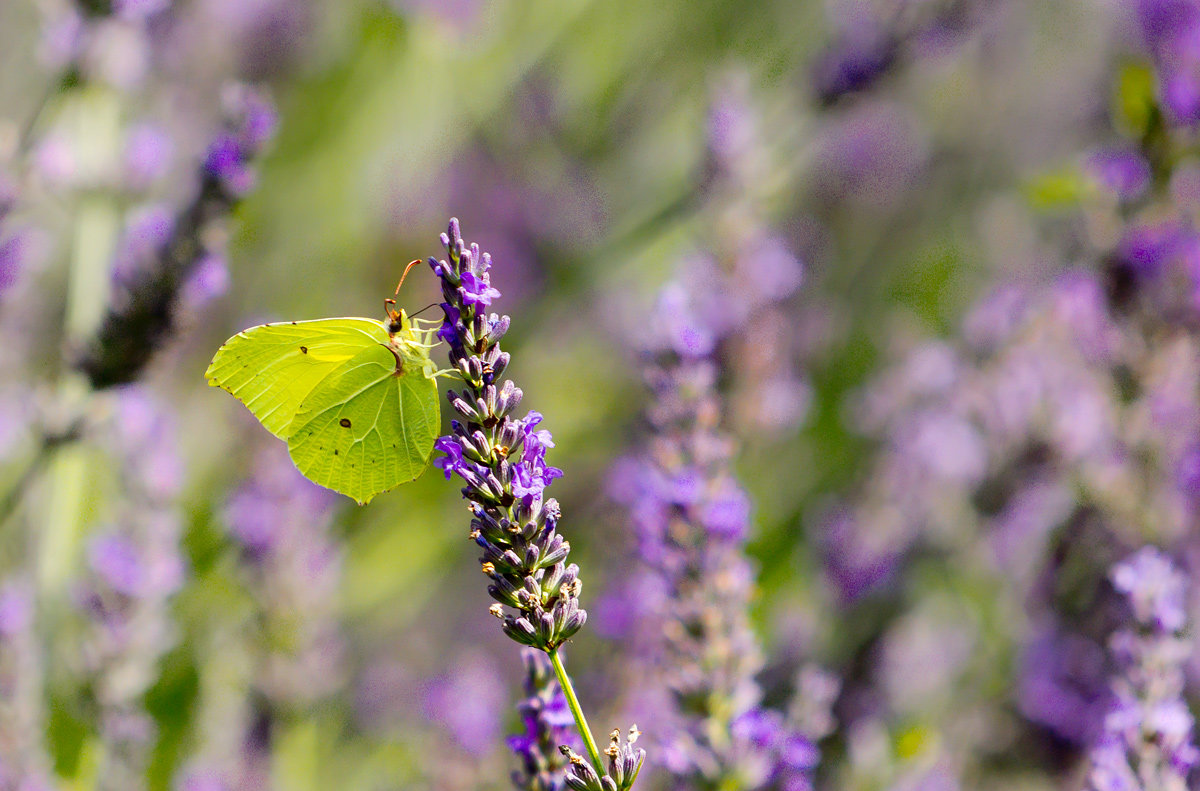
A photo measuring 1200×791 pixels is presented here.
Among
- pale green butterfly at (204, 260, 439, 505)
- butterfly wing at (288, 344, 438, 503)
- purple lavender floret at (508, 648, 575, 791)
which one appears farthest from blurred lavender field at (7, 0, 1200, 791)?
butterfly wing at (288, 344, 438, 503)

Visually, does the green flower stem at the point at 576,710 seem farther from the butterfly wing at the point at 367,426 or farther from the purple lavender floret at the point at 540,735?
the butterfly wing at the point at 367,426

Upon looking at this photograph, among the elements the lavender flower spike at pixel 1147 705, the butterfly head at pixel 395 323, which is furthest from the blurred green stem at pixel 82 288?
the lavender flower spike at pixel 1147 705

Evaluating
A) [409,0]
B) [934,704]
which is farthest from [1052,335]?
[409,0]

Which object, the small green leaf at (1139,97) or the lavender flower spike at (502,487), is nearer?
the lavender flower spike at (502,487)

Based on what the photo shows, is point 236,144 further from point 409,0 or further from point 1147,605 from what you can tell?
point 409,0

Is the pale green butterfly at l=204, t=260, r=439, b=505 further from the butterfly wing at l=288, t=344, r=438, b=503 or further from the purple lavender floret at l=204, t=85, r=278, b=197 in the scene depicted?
the purple lavender floret at l=204, t=85, r=278, b=197
